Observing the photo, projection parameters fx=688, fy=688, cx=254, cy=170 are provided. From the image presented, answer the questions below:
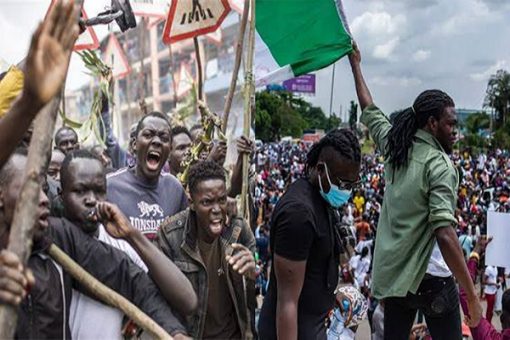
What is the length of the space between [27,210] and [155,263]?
0.68 m

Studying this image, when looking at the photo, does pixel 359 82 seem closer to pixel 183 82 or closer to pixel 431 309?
pixel 431 309

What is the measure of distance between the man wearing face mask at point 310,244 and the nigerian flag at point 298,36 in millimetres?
1085

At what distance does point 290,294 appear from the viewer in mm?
2965

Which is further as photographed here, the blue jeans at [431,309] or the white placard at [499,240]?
the white placard at [499,240]

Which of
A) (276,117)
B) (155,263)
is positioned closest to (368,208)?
(155,263)

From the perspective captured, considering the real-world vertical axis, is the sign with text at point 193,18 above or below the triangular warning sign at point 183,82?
below

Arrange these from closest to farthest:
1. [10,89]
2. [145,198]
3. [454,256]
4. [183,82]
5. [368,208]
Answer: [10,89]
[454,256]
[145,198]
[183,82]
[368,208]

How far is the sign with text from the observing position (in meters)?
4.49

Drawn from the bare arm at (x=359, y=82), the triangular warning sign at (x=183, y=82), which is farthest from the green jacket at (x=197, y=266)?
the triangular warning sign at (x=183, y=82)

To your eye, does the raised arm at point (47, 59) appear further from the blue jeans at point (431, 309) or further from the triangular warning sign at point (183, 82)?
the triangular warning sign at point (183, 82)

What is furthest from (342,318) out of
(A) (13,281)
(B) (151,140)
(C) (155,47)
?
(C) (155,47)

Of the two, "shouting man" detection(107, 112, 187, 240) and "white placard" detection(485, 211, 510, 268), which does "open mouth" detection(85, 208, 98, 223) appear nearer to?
"shouting man" detection(107, 112, 187, 240)

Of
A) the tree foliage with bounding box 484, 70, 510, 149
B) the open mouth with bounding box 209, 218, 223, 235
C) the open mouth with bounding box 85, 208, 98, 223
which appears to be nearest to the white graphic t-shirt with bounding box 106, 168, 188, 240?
the open mouth with bounding box 209, 218, 223, 235

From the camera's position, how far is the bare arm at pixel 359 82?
409 cm
